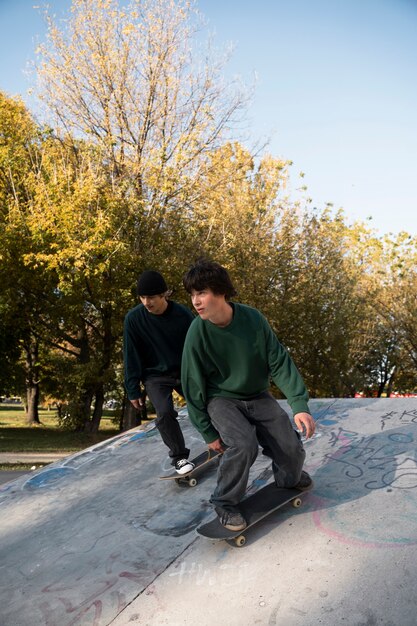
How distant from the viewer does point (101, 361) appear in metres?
19.6

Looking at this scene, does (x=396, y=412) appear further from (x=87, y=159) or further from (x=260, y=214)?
(x=260, y=214)

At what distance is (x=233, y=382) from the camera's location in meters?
3.82

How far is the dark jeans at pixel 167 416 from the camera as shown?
4961 mm

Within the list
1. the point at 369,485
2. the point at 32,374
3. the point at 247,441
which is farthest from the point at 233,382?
the point at 32,374

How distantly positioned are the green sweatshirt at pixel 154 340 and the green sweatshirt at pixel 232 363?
1.25 m

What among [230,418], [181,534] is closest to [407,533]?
[230,418]

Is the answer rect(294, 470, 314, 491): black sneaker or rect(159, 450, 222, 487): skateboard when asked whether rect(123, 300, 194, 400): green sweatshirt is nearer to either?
rect(159, 450, 222, 487): skateboard

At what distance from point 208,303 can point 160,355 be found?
5.29 feet

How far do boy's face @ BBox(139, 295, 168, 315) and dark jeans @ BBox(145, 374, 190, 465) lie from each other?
2.15ft

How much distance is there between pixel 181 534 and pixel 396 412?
2916mm

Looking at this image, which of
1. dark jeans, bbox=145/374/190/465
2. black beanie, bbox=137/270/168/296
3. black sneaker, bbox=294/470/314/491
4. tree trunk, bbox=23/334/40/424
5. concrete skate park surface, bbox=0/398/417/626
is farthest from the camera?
tree trunk, bbox=23/334/40/424

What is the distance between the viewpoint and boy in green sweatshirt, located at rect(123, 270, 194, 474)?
498 centimetres

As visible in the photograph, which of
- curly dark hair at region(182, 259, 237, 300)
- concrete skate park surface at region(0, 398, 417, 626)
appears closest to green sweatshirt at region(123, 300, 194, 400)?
concrete skate park surface at region(0, 398, 417, 626)

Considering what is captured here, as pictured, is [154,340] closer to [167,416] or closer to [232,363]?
[167,416]
